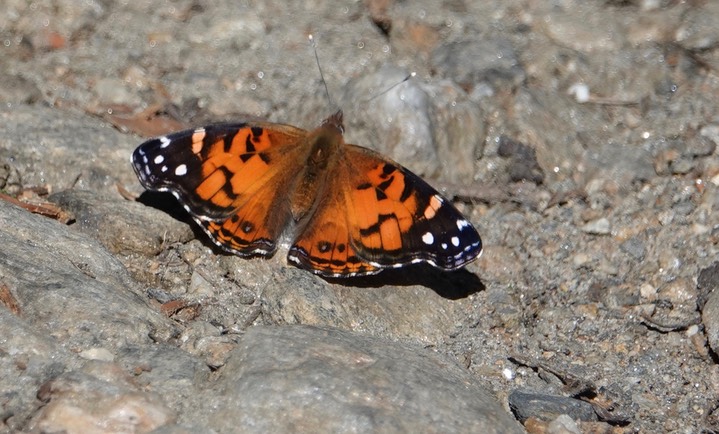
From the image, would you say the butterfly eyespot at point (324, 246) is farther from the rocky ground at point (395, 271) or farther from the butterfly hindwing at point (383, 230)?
the rocky ground at point (395, 271)

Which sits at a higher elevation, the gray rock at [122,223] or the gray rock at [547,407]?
the gray rock at [122,223]

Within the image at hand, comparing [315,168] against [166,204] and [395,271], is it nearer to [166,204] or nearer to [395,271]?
[395,271]

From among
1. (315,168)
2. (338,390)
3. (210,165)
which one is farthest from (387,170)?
(338,390)

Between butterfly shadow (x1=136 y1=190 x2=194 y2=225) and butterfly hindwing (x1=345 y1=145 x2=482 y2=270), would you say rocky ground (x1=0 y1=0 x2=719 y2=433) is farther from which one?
butterfly hindwing (x1=345 y1=145 x2=482 y2=270)

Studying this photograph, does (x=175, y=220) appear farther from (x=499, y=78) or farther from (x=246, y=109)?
(x=499, y=78)

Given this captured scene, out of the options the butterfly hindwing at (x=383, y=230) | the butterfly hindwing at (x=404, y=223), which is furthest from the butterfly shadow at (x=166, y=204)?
the butterfly hindwing at (x=404, y=223)

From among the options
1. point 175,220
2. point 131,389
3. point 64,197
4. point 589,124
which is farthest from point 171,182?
point 589,124
